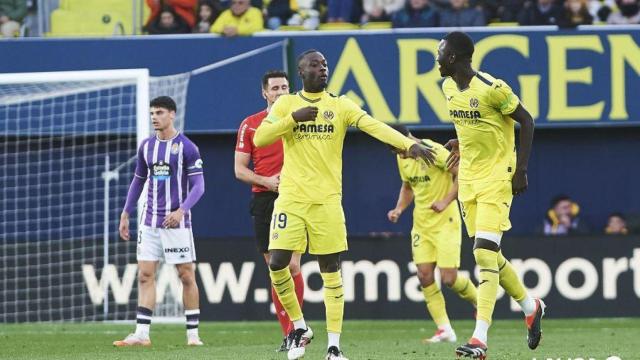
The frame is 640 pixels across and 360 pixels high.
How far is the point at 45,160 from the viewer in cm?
1767

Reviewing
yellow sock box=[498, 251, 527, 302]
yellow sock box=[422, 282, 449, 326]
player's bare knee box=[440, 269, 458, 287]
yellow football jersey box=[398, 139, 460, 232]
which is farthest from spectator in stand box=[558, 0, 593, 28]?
yellow sock box=[498, 251, 527, 302]

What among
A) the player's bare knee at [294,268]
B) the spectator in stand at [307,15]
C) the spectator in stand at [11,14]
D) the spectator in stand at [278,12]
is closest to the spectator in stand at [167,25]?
the spectator in stand at [278,12]

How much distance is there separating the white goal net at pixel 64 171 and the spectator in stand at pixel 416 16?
10.1 feet

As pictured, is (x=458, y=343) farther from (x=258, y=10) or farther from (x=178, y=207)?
(x=258, y=10)

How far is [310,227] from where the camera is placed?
29.1 feet

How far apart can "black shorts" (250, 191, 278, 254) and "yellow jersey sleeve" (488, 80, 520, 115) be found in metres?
2.59

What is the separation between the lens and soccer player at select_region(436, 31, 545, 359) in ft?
29.0

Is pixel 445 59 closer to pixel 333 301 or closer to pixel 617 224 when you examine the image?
pixel 333 301

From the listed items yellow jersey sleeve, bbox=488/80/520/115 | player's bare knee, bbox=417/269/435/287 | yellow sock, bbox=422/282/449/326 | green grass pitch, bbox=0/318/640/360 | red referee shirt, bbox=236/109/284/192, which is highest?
yellow jersey sleeve, bbox=488/80/520/115

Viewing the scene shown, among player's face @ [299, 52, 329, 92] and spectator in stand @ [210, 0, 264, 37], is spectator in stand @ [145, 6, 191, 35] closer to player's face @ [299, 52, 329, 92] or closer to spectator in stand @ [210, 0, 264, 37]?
spectator in stand @ [210, 0, 264, 37]

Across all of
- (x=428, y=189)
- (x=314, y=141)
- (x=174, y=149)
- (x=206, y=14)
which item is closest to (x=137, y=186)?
(x=174, y=149)

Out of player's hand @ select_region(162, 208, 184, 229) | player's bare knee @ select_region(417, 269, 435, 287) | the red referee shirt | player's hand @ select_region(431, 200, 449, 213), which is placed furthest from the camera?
player's bare knee @ select_region(417, 269, 435, 287)

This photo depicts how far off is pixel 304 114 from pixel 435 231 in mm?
4012

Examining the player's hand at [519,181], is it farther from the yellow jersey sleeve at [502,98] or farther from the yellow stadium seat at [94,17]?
the yellow stadium seat at [94,17]
